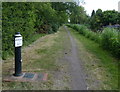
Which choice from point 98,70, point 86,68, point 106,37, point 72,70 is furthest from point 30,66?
point 106,37

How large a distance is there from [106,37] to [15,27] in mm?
4582

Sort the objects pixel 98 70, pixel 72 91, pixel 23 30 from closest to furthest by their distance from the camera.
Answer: pixel 72 91 < pixel 98 70 < pixel 23 30

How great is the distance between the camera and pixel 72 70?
13.8 feet

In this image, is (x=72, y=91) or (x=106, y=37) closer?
(x=72, y=91)

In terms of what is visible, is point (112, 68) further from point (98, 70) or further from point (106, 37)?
point (106, 37)

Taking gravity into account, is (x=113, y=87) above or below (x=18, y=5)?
below

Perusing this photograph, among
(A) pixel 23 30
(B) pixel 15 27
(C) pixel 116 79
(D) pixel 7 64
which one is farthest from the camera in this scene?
(A) pixel 23 30

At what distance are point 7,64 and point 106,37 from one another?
513cm

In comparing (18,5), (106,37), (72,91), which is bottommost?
(72,91)

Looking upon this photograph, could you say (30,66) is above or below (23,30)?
below

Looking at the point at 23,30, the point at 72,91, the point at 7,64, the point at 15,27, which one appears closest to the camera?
the point at 72,91

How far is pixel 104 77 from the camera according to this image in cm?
365

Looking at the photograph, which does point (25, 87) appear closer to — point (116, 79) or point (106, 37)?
point (116, 79)

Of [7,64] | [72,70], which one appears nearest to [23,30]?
[7,64]
